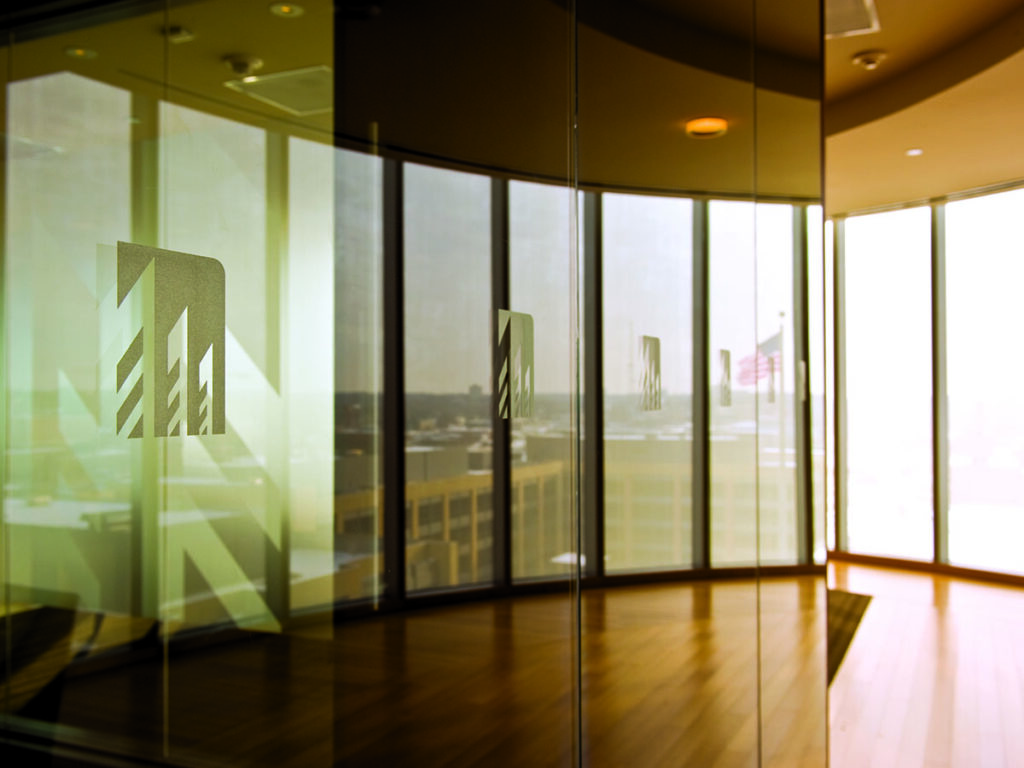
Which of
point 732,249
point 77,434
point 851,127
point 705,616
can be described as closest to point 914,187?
point 851,127

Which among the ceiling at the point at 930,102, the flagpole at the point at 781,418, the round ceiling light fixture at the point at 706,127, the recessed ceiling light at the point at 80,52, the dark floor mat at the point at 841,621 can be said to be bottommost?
the dark floor mat at the point at 841,621

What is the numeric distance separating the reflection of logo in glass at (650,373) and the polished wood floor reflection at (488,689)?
1.26ft

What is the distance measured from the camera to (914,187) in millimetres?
6535

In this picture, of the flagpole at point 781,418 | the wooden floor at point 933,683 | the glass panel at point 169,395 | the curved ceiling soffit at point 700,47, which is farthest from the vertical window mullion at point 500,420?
the wooden floor at point 933,683

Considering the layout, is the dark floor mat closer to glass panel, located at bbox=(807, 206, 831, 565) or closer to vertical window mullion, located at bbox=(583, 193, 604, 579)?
glass panel, located at bbox=(807, 206, 831, 565)

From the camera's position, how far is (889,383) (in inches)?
288

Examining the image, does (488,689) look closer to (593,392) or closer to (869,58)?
(593,392)

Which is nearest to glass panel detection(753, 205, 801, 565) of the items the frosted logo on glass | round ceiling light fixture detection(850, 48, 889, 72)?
the frosted logo on glass

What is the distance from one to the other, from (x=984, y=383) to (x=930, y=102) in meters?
2.87

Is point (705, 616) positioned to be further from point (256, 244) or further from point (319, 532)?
point (256, 244)

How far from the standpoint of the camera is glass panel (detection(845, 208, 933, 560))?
7090 mm

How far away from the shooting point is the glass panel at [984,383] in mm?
6504

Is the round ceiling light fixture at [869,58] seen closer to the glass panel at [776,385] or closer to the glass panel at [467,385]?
the glass panel at [776,385]

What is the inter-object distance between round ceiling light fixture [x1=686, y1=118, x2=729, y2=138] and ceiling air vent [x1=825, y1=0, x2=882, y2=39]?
1811mm
